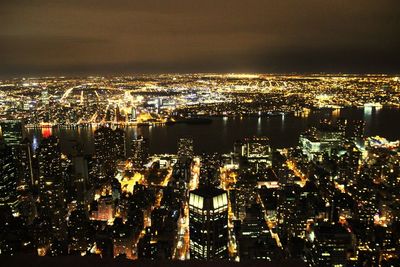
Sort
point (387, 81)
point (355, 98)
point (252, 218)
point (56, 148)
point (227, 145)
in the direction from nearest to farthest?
point (252, 218), point (56, 148), point (227, 145), point (355, 98), point (387, 81)

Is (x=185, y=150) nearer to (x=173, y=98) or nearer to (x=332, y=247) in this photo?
(x=332, y=247)

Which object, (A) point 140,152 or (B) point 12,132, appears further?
(A) point 140,152

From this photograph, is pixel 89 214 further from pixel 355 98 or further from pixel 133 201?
pixel 355 98

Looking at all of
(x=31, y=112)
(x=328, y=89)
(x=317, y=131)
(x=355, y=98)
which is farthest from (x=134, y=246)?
(x=328, y=89)

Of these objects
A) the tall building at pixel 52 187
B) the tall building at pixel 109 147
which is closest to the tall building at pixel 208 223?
the tall building at pixel 52 187

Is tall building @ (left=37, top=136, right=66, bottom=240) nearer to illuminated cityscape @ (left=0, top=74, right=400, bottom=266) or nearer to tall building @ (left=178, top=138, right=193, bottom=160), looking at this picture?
illuminated cityscape @ (left=0, top=74, right=400, bottom=266)

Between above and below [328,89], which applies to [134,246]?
below

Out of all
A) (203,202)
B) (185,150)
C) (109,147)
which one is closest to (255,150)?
(185,150)

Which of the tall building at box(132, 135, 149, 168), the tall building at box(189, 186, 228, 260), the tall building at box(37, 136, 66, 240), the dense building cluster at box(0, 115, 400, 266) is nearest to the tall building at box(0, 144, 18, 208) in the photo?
the dense building cluster at box(0, 115, 400, 266)
